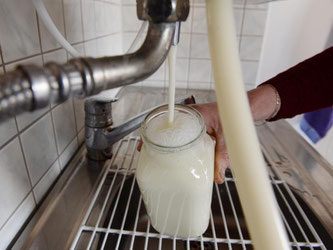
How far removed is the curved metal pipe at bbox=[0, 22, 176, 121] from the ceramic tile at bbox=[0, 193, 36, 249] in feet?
0.93

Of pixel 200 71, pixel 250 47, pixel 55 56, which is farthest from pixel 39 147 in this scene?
pixel 250 47

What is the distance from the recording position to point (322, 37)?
1101 mm

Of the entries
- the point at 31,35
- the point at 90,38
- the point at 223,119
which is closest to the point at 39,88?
the point at 223,119

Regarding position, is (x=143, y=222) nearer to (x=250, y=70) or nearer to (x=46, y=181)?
(x=46, y=181)

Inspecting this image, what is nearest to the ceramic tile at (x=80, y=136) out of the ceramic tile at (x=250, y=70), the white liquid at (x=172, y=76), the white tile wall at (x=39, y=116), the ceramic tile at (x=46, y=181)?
the white tile wall at (x=39, y=116)

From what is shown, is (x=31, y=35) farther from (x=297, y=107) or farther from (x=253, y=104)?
(x=297, y=107)

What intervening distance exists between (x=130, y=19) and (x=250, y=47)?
43 centimetres

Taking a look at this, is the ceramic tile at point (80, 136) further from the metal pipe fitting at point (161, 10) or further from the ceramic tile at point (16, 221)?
the metal pipe fitting at point (161, 10)

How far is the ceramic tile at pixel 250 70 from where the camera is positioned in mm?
932

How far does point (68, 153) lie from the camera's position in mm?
534

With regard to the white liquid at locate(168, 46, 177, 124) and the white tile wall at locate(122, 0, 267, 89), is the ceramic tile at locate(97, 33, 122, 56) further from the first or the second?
the white liquid at locate(168, 46, 177, 124)

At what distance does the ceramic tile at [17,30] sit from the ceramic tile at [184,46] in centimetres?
59

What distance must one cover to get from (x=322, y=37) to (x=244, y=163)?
45.6 inches

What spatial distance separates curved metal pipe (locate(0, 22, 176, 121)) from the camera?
136 millimetres
